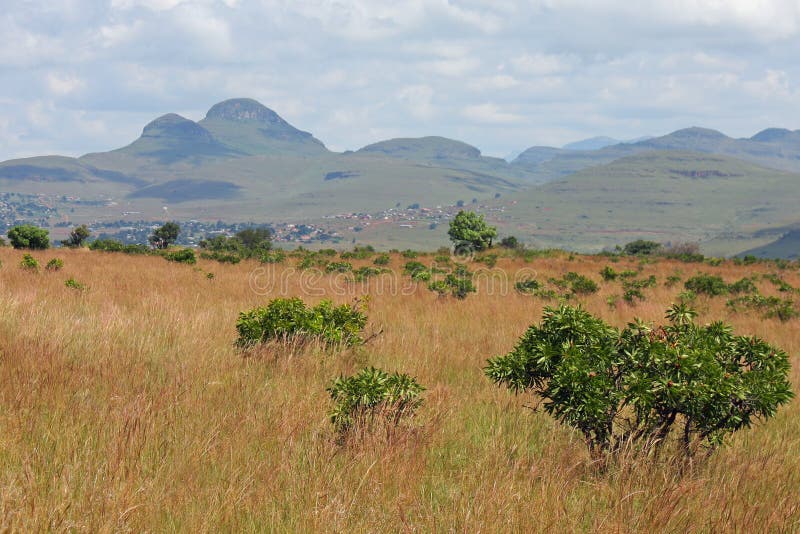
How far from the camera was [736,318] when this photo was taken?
14.1 meters

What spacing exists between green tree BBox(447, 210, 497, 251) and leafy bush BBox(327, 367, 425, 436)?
46037 millimetres

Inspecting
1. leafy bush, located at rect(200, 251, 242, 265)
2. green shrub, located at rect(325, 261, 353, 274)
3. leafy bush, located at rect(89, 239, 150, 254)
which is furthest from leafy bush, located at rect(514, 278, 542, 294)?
leafy bush, located at rect(89, 239, 150, 254)

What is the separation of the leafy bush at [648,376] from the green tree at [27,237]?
2898 cm

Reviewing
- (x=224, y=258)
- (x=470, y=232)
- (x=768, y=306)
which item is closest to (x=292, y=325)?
(x=768, y=306)

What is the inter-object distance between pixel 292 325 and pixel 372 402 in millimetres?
3063

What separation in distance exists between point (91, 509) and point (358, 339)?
5084mm

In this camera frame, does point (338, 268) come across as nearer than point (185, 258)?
No

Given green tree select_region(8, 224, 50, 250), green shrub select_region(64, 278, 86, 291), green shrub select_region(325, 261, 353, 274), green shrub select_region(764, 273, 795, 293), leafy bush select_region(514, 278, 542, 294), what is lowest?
green shrub select_region(764, 273, 795, 293)

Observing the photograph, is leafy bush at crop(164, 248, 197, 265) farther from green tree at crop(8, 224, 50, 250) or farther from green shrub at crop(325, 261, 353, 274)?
green tree at crop(8, 224, 50, 250)

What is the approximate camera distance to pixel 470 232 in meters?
52.1

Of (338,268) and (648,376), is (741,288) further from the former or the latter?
(648,376)

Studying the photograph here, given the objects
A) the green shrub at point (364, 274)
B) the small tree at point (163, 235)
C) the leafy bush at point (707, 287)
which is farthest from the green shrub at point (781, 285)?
the small tree at point (163, 235)

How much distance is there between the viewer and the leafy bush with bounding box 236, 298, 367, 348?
7375 millimetres

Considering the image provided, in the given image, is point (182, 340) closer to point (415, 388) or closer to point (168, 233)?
point (415, 388)
